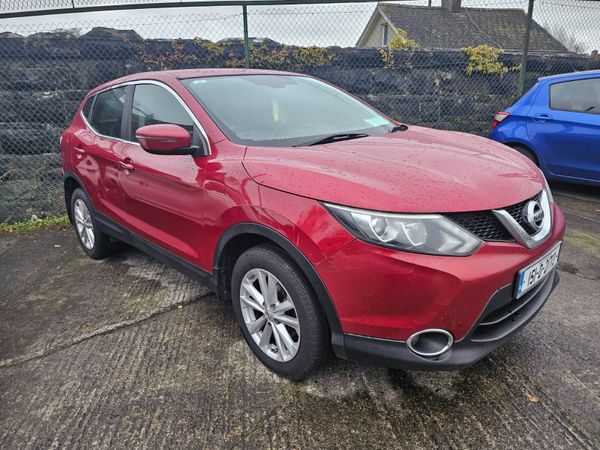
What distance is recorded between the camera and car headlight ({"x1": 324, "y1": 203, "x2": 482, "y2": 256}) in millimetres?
1735

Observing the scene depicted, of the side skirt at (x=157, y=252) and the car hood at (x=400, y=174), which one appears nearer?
the car hood at (x=400, y=174)

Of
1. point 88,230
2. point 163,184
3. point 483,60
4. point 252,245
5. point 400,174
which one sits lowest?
point 88,230

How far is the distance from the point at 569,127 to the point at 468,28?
9.63m

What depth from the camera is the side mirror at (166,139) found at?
2.38 metres

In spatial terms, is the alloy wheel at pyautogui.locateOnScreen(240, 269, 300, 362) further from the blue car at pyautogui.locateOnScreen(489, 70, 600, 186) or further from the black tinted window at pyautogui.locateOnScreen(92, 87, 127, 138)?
the blue car at pyautogui.locateOnScreen(489, 70, 600, 186)

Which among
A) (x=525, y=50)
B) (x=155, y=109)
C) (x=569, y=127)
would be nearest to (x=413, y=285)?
(x=155, y=109)

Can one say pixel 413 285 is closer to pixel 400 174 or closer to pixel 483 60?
pixel 400 174

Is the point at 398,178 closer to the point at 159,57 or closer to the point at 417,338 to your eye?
the point at 417,338

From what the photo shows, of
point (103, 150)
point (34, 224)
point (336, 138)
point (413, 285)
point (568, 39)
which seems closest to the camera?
point (413, 285)

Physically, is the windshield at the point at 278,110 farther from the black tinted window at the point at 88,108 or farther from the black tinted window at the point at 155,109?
the black tinted window at the point at 88,108

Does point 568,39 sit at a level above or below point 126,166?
above

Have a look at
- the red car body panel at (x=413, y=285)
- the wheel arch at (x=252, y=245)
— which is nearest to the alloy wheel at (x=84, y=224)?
the wheel arch at (x=252, y=245)

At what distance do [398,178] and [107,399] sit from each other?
5.95 ft

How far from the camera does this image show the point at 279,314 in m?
2.21
